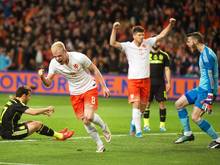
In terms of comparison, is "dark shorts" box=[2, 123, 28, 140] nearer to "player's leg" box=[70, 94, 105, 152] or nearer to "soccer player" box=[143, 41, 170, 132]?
"player's leg" box=[70, 94, 105, 152]

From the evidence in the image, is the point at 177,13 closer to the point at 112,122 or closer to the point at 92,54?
the point at 92,54

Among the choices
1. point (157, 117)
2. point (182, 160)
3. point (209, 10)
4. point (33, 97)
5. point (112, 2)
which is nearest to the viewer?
point (182, 160)

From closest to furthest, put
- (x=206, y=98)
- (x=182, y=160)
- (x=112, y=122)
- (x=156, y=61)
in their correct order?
(x=182, y=160)
(x=206, y=98)
(x=156, y=61)
(x=112, y=122)

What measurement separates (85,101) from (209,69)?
2.42 metres

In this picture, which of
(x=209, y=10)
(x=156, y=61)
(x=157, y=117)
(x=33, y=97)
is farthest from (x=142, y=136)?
(x=209, y=10)

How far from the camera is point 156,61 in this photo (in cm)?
1728

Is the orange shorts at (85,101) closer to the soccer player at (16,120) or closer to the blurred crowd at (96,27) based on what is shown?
the soccer player at (16,120)

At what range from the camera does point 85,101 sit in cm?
1274

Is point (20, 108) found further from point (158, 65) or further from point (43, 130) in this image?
point (158, 65)

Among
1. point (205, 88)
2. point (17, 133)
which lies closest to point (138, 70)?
point (205, 88)

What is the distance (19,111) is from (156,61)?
16.0 feet

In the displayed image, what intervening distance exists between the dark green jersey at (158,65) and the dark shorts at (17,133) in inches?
182

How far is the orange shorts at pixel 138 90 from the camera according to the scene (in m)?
15.2

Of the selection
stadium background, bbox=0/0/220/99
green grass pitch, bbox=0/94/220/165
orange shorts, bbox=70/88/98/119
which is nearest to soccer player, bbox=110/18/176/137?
green grass pitch, bbox=0/94/220/165
